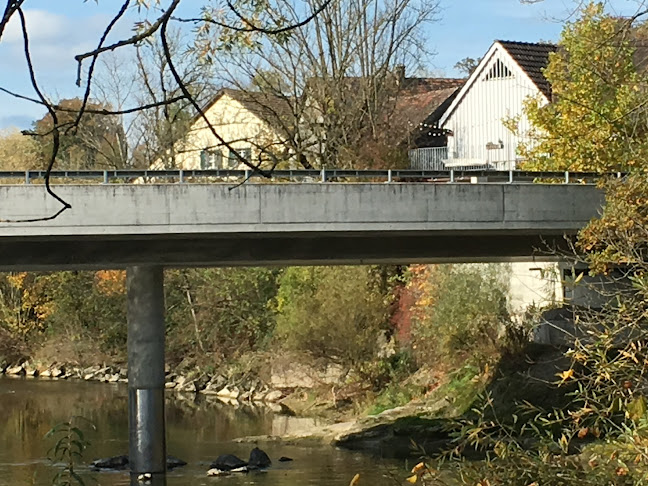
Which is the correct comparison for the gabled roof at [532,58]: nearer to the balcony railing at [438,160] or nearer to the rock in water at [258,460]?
the balcony railing at [438,160]

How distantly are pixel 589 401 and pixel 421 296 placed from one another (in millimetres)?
27048

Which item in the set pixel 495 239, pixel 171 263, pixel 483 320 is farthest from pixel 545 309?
pixel 171 263

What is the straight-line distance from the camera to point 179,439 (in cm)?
2831

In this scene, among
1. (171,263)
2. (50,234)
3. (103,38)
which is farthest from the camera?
(171,263)

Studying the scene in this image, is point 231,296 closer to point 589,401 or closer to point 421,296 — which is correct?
point 421,296

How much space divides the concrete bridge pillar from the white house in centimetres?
2026

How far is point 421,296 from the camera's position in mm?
34406

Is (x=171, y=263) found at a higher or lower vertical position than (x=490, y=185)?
lower

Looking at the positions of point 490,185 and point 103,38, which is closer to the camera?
point 103,38

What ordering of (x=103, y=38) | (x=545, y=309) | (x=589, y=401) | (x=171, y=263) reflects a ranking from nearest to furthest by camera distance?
(x=103, y=38) → (x=589, y=401) → (x=171, y=263) → (x=545, y=309)

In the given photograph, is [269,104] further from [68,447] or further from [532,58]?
[68,447]

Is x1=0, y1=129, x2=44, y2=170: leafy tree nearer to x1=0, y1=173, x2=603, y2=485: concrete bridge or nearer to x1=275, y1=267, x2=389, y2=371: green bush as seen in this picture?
x1=275, y1=267, x2=389, y2=371: green bush

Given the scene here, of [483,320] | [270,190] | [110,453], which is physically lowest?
[110,453]

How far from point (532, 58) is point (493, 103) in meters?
2.14
